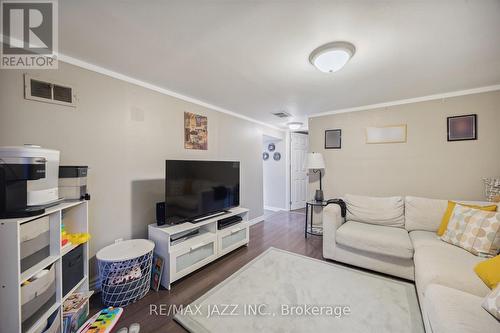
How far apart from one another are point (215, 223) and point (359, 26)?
2.47m

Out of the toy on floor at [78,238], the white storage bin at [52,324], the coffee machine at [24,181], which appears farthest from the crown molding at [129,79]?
the white storage bin at [52,324]

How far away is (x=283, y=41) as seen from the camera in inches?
60.3

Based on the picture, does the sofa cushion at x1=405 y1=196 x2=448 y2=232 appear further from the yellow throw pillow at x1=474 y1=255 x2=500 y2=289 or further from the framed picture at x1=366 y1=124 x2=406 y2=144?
the yellow throw pillow at x1=474 y1=255 x2=500 y2=289

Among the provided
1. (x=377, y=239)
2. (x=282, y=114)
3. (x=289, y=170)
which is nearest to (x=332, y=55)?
(x=377, y=239)

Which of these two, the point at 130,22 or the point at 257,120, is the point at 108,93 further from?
the point at 257,120

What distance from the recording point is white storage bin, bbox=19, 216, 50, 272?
111cm

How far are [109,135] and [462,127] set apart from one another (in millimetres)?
4492

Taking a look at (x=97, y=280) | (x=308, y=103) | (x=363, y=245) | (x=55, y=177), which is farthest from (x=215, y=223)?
(x=308, y=103)

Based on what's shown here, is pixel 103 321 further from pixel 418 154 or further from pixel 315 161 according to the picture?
pixel 418 154

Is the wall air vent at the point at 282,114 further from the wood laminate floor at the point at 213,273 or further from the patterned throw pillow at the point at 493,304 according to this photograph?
the patterned throw pillow at the point at 493,304

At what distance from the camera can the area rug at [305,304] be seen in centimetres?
151

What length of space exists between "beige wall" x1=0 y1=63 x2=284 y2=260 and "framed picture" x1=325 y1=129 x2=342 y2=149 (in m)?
2.48

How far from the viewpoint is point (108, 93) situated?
2.03 meters

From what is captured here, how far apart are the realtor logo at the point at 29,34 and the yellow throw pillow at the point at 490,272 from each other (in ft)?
11.0
